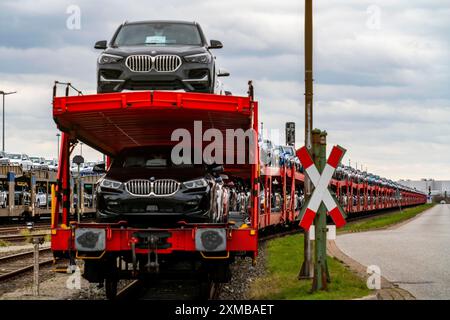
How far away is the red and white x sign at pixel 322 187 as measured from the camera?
11.4 m

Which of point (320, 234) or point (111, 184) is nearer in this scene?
point (111, 184)

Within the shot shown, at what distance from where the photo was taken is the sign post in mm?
11383

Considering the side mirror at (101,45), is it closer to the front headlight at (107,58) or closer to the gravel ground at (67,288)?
the front headlight at (107,58)

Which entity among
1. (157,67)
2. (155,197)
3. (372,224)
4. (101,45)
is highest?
(101,45)

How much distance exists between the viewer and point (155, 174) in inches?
459

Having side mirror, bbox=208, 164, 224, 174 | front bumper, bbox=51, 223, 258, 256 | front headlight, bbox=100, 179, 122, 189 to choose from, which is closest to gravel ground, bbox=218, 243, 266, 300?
front bumper, bbox=51, 223, 258, 256

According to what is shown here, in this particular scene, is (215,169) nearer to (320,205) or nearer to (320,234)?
(320,205)

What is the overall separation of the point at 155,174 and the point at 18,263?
9576 millimetres

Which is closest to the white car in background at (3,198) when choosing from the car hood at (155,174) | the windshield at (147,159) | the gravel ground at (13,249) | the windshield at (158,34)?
the gravel ground at (13,249)

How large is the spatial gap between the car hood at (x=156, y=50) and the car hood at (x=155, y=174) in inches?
78.7

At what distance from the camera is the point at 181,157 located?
1248 cm

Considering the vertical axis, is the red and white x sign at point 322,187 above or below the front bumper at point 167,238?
above

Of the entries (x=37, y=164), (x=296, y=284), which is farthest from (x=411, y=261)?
(x=37, y=164)

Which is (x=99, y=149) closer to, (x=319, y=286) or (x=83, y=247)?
(x=83, y=247)
